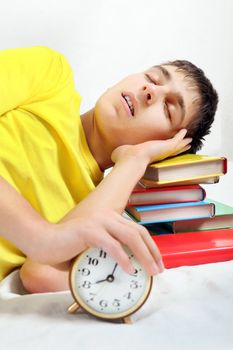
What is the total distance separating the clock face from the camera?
80cm

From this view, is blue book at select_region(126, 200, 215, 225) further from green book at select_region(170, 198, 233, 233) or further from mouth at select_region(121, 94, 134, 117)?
mouth at select_region(121, 94, 134, 117)

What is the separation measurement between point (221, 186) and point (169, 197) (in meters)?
0.72

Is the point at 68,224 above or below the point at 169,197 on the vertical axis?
above

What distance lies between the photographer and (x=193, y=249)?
114 cm

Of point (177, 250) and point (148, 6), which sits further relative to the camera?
point (148, 6)

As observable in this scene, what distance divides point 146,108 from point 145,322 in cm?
65

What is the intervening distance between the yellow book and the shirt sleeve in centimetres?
34

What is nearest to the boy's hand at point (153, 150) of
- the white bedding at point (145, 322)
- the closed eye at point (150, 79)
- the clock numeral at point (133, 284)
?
the closed eye at point (150, 79)

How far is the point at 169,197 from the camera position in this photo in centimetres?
127

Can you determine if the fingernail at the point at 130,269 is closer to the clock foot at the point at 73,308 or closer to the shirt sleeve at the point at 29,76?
the clock foot at the point at 73,308

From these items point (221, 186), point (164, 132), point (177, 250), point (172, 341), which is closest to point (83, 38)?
point (221, 186)

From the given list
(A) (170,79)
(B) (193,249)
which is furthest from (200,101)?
(B) (193,249)

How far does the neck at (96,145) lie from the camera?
137 centimetres

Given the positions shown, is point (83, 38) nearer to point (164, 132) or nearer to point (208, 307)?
point (164, 132)
